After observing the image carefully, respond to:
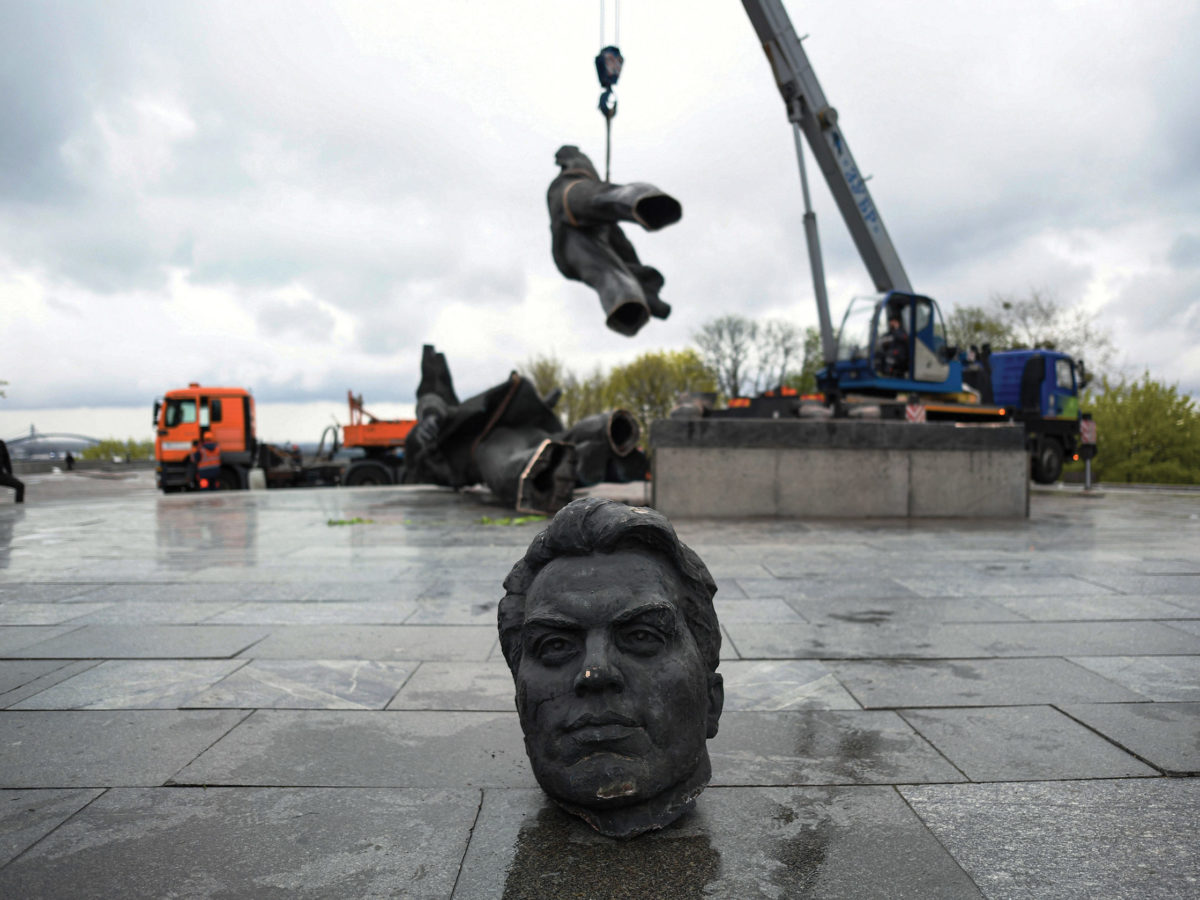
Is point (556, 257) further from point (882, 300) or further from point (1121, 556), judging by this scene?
point (882, 300)

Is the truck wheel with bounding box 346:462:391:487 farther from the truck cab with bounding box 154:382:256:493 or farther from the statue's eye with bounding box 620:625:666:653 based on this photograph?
the statue's eye with bounding box 620:625:666:653

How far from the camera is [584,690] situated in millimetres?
2111

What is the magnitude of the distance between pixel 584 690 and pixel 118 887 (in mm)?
1214

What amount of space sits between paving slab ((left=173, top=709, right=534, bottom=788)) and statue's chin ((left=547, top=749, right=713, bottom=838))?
389mm

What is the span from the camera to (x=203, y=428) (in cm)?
2034

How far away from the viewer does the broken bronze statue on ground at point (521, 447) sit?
10578mm

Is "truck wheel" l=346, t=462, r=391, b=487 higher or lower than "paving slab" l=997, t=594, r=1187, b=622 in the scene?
higher

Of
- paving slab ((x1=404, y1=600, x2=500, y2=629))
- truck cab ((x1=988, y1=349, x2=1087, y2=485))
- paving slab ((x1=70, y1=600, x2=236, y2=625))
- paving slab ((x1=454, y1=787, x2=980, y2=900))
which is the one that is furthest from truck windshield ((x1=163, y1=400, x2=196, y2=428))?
paving slab ((x1=454, y1=787, x2=980, y2=900))

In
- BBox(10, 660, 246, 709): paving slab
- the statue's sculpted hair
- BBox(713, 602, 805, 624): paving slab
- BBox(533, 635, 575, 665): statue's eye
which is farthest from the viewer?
BBox(713, 602, 805, 624): paving slab

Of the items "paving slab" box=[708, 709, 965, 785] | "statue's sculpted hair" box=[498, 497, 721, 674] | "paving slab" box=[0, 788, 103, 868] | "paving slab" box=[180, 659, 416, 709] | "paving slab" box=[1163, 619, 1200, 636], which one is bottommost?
"paving slab" box=[708, 709, 965, 785]

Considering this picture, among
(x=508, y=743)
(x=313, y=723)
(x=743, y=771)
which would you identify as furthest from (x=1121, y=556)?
(x=313, y=723)

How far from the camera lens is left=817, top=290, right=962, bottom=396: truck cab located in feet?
46.6

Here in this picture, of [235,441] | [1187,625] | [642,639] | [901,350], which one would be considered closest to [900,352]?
[901,350]

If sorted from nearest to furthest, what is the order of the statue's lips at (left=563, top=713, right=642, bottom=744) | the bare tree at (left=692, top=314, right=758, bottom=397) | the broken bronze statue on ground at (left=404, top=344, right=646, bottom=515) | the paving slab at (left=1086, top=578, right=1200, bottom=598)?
the statue's lips at (left=563, top=713, right=642, bottom=744), the paving slab at (left=1086, top=578, right=1200, bottom=598), the broken bronze statue on ground at (left=404, top=344, right=646, bottom=515), the bare tree at (left=692, top=314, right=758, bottom=397)
